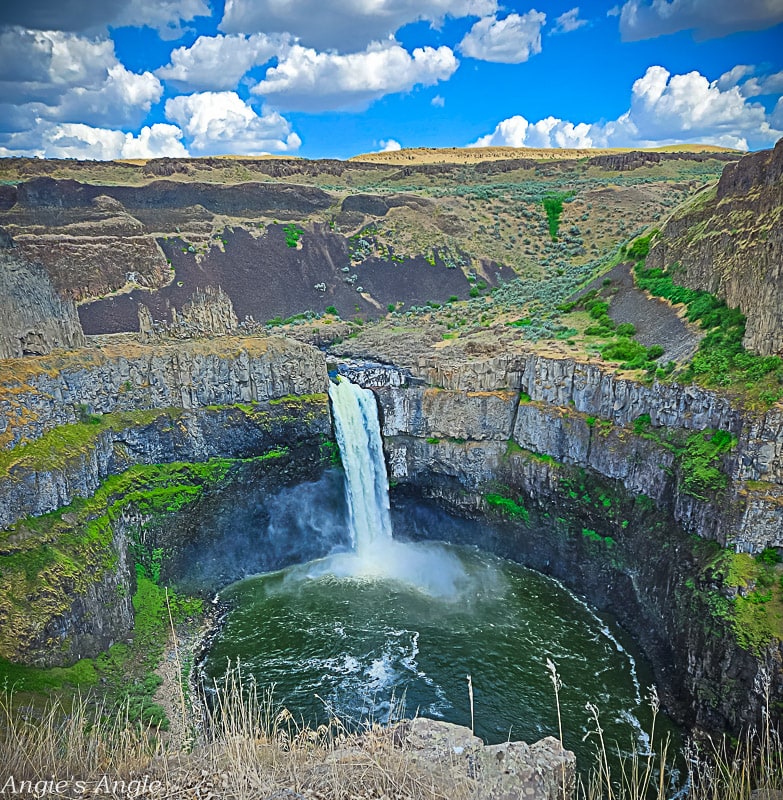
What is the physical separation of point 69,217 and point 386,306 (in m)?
28.9

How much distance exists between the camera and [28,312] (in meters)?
29.5

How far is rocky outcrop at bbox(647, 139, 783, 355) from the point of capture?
947 inches

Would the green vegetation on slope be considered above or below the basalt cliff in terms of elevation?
above

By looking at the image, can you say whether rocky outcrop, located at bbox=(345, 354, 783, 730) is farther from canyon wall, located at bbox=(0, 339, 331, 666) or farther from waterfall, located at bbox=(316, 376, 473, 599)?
canyon wall, located at bbox=(0, 339, 331, 666)

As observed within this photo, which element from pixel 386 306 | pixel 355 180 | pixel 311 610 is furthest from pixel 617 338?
pixel 355 180

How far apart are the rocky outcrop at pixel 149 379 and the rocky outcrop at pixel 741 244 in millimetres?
20370

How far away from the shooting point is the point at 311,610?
28.5 m

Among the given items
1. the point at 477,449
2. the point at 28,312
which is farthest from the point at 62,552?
the point at 477,449

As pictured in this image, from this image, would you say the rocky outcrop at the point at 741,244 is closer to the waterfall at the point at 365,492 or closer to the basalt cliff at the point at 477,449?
the basalt cliff at the point at 477,449

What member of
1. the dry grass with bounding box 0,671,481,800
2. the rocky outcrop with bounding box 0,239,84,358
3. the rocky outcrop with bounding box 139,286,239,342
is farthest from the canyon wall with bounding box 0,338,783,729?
the dry grass with bounding box 0,671,481,800

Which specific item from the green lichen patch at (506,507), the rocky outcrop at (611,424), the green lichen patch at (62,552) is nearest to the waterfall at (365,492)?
the rocky outcrop at (611,424)

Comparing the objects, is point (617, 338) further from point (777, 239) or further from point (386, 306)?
point (386, 306)

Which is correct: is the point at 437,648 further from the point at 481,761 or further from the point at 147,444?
the point at 147,444

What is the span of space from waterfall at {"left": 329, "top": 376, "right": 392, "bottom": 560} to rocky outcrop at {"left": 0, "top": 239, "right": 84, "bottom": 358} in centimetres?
1356
